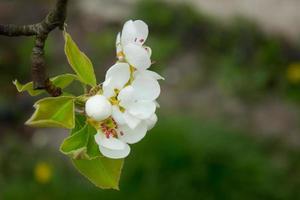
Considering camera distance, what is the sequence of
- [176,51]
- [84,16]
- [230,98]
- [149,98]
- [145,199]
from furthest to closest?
[84,16] → [176,51] → [230,98] → [145,199] → [149,98]

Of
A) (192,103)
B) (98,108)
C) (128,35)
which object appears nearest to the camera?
(98,108)

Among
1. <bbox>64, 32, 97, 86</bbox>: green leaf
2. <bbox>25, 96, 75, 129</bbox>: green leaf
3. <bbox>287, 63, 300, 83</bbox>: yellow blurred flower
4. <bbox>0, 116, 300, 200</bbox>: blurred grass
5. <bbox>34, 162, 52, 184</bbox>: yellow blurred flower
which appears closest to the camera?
<bbox>25, 96, 75, 129</bbox>: green leaf

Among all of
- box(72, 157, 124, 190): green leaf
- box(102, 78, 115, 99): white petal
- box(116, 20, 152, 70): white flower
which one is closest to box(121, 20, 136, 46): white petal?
box(116, 20, 152, 70): white flower

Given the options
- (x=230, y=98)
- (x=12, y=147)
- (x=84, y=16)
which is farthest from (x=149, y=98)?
(x=84, y=16)

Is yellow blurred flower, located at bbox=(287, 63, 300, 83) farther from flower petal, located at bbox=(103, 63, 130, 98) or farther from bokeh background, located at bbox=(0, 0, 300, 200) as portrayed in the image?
flower petal, located at bbox=(103, 63, 130, 98)

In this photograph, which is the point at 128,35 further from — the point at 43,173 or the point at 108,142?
the point at 43,173

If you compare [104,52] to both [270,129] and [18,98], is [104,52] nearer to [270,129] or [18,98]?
[18,98]

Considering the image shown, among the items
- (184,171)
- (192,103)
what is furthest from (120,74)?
(192,103)
